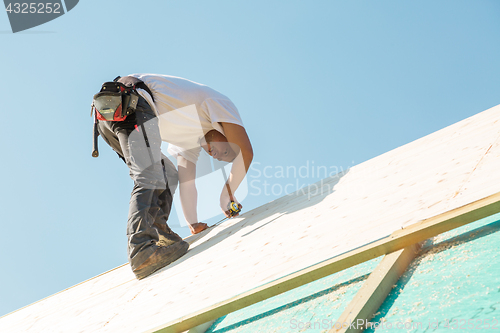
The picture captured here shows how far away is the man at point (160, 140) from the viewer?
2.45 metres

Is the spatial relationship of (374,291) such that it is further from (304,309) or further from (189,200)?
(189,200)

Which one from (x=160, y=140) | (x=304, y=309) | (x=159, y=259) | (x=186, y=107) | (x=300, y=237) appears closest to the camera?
(x=304, y=309)

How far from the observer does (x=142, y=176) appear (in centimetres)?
255

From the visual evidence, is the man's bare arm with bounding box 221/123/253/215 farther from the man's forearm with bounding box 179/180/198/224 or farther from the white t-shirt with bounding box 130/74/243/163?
the man's forearm with bounding box 179/180/198/224

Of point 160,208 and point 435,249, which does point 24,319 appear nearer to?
point 160,208

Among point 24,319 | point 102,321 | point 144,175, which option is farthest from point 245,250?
point 24,319

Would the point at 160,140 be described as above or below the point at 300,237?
above

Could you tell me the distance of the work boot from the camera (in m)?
2.35

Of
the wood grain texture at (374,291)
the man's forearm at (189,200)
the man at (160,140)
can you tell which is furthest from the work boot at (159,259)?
the wood grain texture at (374,291)

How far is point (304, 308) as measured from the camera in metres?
1.17

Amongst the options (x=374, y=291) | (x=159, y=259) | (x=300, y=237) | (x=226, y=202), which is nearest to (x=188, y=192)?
(x=226, y=202)

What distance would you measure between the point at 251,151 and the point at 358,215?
6.33ft

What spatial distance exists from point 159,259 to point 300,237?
3.39ft

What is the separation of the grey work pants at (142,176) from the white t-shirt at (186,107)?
1.27 feet
